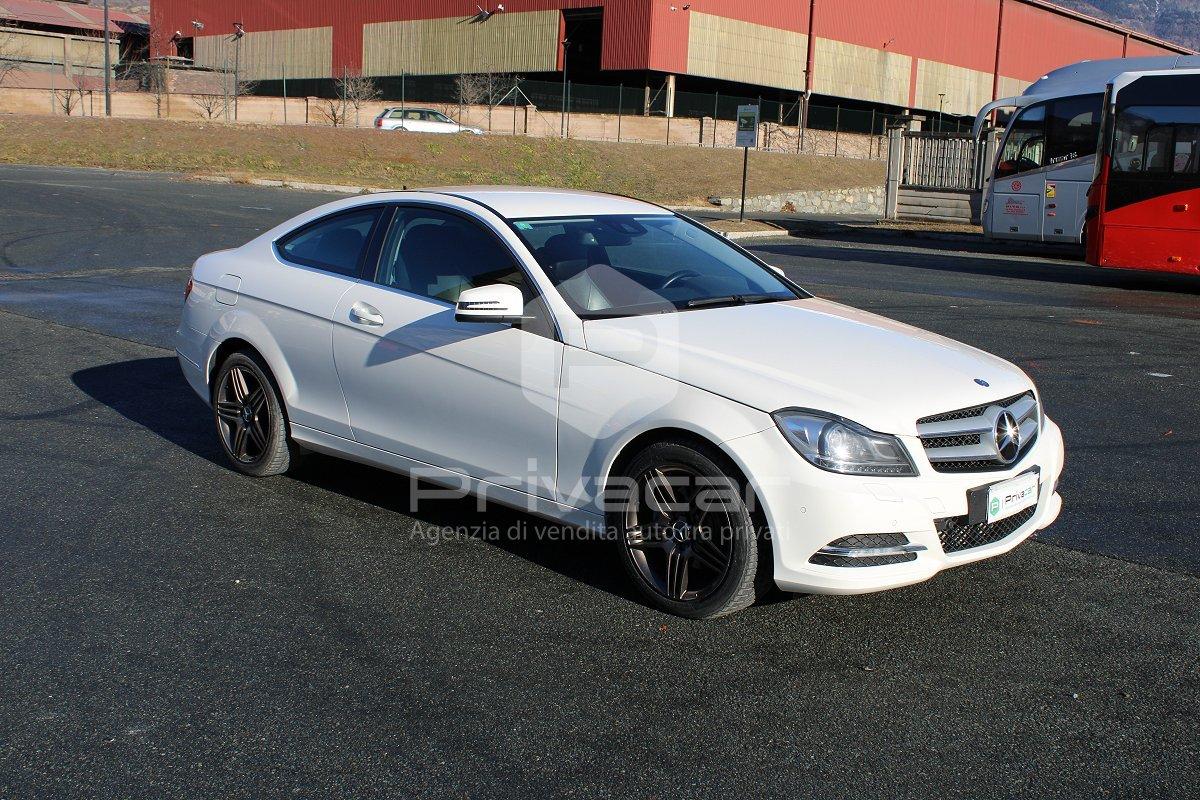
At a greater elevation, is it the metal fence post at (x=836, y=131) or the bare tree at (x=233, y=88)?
the bare tree at (x=233, y=88)

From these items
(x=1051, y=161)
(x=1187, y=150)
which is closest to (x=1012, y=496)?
(x=1187, y=150)

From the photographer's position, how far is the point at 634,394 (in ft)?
15.3

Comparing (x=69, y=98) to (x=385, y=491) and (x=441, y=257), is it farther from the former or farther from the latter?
(x=441, y=257)

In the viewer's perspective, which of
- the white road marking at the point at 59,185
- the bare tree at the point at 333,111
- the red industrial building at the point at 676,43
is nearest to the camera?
the white road marking at the point at 59,185

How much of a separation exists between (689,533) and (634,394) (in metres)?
0.56

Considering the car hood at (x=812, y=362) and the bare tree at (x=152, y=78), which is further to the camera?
the bare tree at (x=152, y=78)

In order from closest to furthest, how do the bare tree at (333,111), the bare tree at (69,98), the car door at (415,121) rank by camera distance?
the car door at (415,121) < the bare tree at (333,111) < the bare tree at (69,98)

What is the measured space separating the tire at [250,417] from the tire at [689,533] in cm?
227

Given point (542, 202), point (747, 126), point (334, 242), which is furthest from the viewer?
point (747, 126)

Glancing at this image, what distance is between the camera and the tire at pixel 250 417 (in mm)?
6270

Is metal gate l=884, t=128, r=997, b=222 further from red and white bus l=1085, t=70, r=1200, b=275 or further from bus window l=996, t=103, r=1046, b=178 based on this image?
red and white bus l=1085, t=70, r=1200, b=275

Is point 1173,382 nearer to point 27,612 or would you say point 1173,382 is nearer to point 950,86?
point 27,612

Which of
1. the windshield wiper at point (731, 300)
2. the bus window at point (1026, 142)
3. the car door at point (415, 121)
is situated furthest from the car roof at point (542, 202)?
the car door at point (415, 121)

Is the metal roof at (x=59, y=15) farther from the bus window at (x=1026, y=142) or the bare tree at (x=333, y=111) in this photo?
the bus window at (x=1026, y=142)
